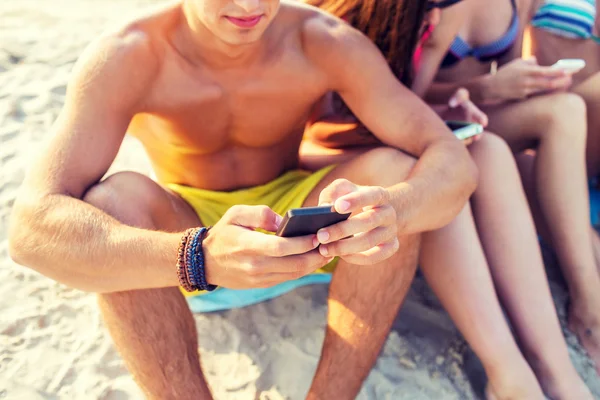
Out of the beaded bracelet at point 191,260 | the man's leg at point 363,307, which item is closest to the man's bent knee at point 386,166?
the man's leg at point 363,307

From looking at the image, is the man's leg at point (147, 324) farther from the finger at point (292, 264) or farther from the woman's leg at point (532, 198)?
the woman's leg at point (532, 198)

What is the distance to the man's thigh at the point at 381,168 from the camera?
5.68 feet

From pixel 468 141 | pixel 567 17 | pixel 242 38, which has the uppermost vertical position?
pixel 242 38

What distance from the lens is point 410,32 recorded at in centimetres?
201

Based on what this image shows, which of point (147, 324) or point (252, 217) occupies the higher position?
point (252, 217)

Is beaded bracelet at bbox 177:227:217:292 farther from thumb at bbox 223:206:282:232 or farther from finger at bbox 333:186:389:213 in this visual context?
finger at bbox 333:186:389:213

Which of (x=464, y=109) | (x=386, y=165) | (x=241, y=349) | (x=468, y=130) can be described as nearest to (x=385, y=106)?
(x=386, y=165)

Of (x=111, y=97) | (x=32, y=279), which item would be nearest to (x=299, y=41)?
(x=111, y=97)

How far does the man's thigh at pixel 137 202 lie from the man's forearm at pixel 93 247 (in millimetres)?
59

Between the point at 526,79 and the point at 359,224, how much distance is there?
1241 millimetres

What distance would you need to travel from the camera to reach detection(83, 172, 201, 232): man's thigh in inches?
60.2

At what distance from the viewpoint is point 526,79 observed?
2.22 m

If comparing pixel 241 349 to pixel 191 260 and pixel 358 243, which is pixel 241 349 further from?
pixel 358 243

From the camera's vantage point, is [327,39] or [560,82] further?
[560,82]
